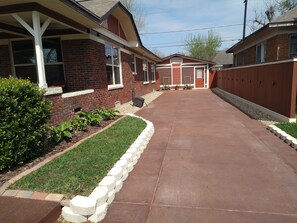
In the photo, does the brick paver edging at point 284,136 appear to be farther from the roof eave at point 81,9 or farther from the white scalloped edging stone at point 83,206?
the roof eave at point 81,9

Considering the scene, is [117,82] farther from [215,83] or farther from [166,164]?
[215,83]

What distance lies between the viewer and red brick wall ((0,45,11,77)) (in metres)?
8.88

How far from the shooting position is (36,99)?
427 cm

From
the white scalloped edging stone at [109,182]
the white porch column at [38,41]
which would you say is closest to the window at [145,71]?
the white porch column at [38,41]

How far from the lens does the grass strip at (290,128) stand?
5.85 metres

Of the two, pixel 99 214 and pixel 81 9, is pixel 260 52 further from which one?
pixel 99 214

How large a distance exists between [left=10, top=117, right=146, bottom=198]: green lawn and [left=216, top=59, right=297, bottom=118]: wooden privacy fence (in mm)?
4485

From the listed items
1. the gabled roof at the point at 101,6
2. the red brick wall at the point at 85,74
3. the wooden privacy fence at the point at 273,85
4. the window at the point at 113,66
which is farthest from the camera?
the window at the point at 113,66

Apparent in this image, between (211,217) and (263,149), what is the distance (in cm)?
277

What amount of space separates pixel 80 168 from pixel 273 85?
22.5 ft

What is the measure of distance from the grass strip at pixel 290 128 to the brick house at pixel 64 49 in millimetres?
5476

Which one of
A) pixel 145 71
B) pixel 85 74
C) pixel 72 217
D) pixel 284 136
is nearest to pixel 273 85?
pixel 284 136

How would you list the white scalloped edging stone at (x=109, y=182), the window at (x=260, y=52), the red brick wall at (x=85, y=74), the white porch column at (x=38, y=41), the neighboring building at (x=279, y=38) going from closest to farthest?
the white scalloped edging stone at (x=109, y=182) < the white porch column at (x=38, y=41) < the red brick wall at (x=85, y=74) < the neighboring building at (x=279, y=38) < the window at (x=260, y=52)

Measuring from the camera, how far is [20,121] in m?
3.85
